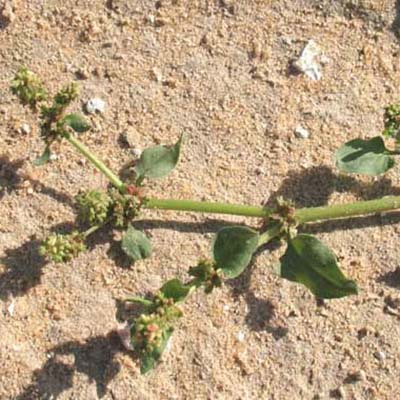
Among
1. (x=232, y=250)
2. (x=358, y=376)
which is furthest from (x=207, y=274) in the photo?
(x=358, y=376)

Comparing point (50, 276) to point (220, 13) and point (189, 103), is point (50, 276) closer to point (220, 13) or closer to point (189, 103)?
point (189, 103)

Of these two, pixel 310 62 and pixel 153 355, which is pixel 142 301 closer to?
pixel 153 355

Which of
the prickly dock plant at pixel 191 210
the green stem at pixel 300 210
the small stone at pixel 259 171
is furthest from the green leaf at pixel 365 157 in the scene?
the small stone at pixel 259 171

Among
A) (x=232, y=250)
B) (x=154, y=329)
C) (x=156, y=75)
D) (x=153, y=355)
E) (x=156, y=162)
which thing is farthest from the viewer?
(x=156, y=75)

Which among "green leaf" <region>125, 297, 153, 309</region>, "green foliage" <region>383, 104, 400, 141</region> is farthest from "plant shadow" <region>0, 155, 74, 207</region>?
"green foliage" <region>383, 104, 400, 141</region>

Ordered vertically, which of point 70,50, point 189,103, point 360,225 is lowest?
point 360,225

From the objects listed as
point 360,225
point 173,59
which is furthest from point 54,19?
point 360,225

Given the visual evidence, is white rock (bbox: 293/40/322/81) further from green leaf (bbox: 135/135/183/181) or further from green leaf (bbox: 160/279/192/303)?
green leaf (bbox: 160/279/192/303)
